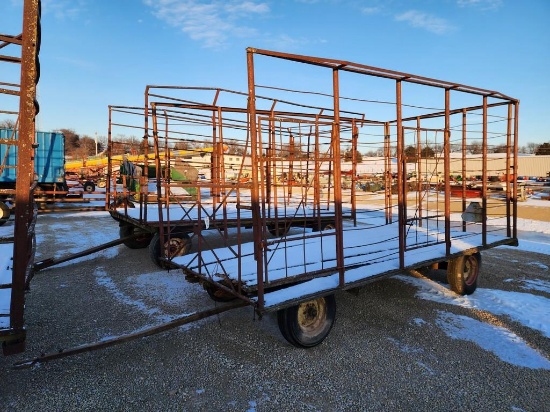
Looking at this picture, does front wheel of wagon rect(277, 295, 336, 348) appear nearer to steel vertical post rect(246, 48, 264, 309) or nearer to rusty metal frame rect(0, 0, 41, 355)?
steel vertical post rect(246, 48, 264, 309)

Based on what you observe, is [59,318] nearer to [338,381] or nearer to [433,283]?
[338,381]

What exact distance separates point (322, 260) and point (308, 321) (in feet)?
2.18

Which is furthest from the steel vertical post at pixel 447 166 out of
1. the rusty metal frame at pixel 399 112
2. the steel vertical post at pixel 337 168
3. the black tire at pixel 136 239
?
the black tire at pixel 136 239

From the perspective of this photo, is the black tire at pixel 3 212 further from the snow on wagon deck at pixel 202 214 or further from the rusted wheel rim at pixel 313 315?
the rusted wheel rim at pixel 313 315

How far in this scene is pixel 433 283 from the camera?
6.06m

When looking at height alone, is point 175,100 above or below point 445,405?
above

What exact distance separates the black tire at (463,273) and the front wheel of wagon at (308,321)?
2486 mm

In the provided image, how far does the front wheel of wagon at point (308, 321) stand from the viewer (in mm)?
3615

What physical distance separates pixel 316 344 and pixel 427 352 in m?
1.10

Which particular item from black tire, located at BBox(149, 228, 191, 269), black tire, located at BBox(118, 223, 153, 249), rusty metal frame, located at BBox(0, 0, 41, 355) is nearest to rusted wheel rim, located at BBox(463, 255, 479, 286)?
black tire, located at BBox(149, 228, 191, 269)

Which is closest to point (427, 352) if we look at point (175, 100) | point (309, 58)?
point (309, 58)

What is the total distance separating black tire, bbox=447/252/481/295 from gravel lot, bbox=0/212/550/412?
54 cm

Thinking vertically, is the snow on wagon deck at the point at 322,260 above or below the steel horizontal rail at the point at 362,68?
below

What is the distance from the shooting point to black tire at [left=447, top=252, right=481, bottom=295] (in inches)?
211
